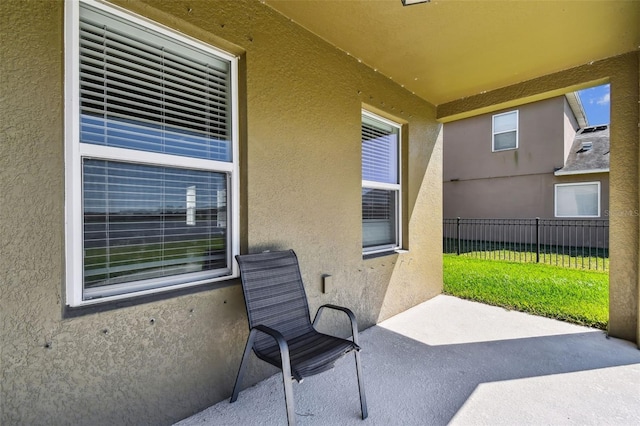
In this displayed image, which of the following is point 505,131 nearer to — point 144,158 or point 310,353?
point 310,353

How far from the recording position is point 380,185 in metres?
4.02

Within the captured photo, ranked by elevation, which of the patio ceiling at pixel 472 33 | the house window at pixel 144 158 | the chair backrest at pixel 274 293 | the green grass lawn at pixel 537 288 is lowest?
the green grass lawn at pixel 537 288

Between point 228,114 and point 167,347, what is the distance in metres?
1.75

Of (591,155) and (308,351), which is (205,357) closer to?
(308,351)

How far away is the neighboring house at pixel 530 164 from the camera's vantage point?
9117mm

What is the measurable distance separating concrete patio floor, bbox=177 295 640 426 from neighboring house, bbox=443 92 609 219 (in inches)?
299

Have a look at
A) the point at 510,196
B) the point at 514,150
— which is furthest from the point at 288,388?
the point at 514,150

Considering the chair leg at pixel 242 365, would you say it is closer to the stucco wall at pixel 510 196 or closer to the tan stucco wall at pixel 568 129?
the stucco wall at pixel 510 196

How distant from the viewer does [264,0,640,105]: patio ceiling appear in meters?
2.53

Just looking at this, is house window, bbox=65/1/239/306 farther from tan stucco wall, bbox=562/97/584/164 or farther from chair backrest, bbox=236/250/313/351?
tan stucco wall, bbox=562/97/584/164

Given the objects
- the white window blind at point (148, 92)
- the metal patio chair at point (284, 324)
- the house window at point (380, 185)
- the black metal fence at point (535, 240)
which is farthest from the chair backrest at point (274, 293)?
the black metal fence at point (535, 240)

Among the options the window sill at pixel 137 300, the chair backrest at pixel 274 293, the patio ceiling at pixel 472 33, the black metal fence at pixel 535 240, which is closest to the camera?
the window sill at pixel 137 300

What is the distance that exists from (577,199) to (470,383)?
9621 millimetres

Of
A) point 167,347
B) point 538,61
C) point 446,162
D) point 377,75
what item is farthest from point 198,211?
point 446,162
